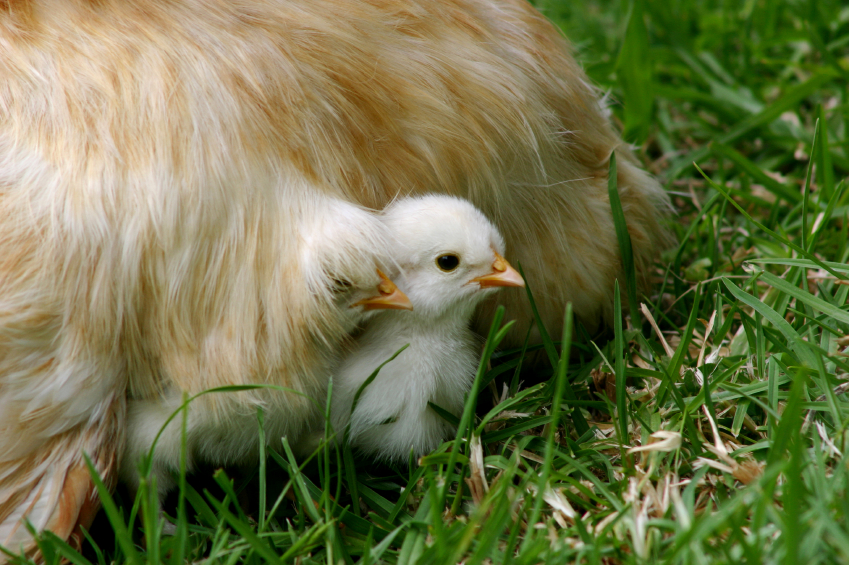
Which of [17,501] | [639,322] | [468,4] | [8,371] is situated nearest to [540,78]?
[468,4]

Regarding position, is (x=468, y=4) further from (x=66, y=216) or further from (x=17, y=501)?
(x=17, y=501)

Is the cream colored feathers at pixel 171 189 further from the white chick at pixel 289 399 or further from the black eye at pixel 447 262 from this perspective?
the black eye at pixel 447 262

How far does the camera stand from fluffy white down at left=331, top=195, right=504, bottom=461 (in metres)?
1.19

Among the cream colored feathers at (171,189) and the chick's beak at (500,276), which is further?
the chick's beak at (500,276)

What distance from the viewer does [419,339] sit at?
127 cm

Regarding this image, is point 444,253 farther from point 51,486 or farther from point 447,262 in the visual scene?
point 51,486

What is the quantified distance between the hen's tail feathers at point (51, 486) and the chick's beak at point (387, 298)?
0.41m

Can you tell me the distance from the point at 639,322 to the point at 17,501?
1.10 metres

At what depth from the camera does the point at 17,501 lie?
1104mm

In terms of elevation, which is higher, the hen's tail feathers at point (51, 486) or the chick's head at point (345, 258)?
the chick's head at point (345, 258)

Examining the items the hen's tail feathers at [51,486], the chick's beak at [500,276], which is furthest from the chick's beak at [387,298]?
the hen's tail feathers at [51,486]

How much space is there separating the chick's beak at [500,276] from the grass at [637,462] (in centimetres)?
16

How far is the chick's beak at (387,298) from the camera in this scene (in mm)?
1146

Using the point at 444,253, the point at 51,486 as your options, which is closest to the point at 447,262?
the point at 444,253
